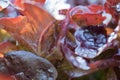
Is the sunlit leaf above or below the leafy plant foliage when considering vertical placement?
above

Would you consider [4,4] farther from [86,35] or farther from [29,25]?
[86,35]

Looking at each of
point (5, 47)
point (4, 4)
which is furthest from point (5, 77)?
point (4, 4)

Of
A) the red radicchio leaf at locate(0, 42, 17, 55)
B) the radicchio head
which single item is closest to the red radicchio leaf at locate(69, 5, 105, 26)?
the radicchio head

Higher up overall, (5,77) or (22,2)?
(22,2)

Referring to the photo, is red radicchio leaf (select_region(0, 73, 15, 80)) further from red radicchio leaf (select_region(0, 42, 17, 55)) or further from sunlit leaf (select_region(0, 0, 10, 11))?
sunlit leaf (select_region(0, 0, 10, 11))

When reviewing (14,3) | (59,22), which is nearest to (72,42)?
(59,22)

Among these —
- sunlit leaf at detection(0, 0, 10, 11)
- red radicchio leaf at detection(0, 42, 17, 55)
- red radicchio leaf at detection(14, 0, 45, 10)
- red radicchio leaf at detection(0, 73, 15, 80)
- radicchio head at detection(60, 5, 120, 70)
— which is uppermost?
red radicchio leaf at detection(14, 0, 45, 10)

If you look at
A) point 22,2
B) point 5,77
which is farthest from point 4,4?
point 5,77

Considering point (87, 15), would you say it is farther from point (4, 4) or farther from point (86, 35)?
point (4, 4)

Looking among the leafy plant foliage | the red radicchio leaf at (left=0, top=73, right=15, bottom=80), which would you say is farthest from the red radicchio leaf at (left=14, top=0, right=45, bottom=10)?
the red radicchio leaf at (left=0, top=73, right=15, bottom=80)

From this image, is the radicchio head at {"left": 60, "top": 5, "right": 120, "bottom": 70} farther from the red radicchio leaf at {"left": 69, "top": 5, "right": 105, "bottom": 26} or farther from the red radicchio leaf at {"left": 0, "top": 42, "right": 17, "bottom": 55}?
the red radicchio leaf at {"left": 0, "top": 42, "right": 17, "bottom": 55}
